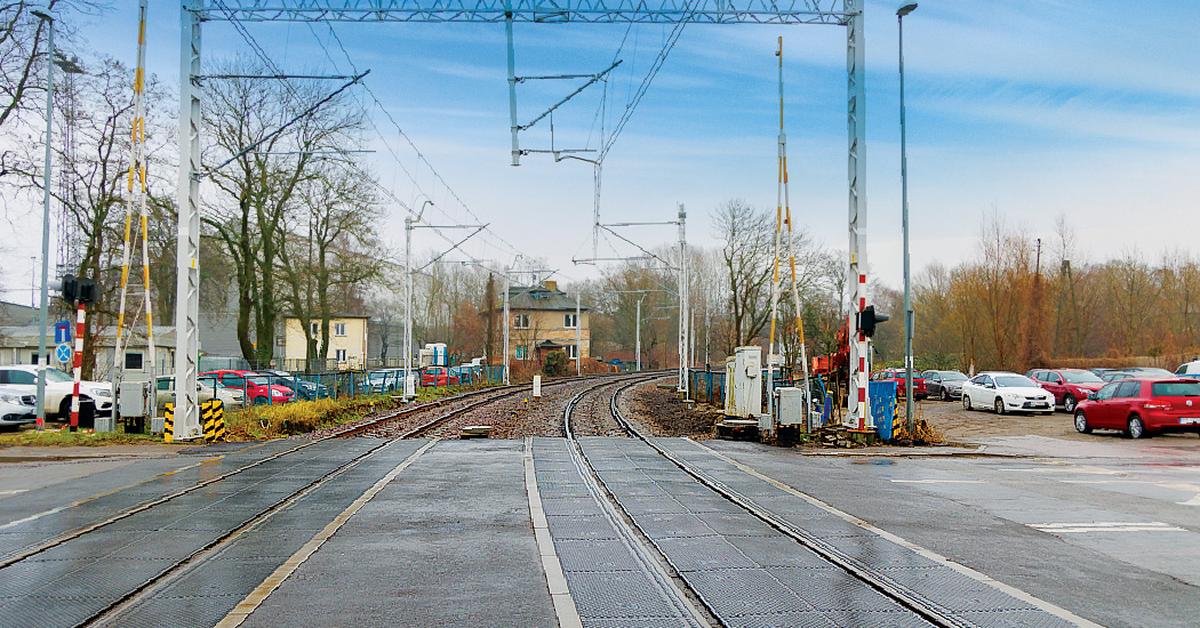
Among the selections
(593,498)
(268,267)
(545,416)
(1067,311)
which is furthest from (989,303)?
(593,498)

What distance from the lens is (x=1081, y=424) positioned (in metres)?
27.8

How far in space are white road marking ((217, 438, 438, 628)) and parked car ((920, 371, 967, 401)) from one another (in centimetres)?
3645

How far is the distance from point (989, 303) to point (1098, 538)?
169 feet

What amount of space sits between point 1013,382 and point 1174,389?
11.7 m

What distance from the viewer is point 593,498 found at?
13.0 meters

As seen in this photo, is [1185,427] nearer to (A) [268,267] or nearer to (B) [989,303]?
(B) [989,303]

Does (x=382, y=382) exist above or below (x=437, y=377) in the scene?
below

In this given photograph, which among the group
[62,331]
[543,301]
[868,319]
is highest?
[543,301]

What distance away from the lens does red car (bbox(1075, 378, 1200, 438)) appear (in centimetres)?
2467

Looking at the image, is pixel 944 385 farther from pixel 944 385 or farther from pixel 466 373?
pixel 466 373

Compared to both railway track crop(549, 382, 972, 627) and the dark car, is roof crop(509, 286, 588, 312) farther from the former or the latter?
railway track crop(549, 382, 972, 627)

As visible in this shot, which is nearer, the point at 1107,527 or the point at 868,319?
the point at 1107,527

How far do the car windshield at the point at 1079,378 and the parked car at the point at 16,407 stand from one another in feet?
112

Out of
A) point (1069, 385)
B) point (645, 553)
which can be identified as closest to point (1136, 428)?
point (1069, 385)
